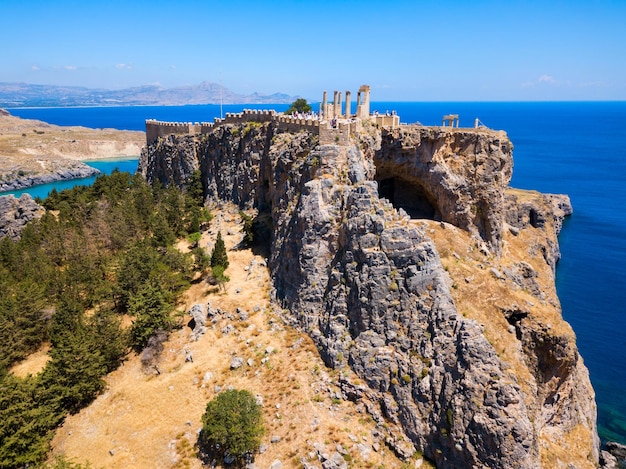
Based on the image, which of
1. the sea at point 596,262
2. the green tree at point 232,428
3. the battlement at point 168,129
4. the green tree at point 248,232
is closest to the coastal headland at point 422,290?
the green tree at point 248,232

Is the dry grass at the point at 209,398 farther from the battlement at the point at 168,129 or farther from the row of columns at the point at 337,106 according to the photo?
the battlement at the point at 168,129

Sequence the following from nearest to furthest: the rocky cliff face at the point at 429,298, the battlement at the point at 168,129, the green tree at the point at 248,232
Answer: the rocky cliff face at the point at 429,298 → the green tree at the point at 248,232 → the battlement at the point at 168,129

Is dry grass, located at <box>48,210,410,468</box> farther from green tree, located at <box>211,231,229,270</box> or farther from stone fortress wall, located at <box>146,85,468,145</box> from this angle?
stone fortress wall, located at <box>146,85,468,145</box>

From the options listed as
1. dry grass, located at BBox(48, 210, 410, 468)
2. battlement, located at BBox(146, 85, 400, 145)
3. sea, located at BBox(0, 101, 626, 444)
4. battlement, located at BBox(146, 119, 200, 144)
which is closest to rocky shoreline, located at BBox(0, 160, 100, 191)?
sea, located at BBox(0, 101, 626, 444)

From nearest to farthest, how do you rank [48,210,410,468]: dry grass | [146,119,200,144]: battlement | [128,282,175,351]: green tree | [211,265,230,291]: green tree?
[48,210,410,468]: dry grass → [128,282,175,351]: green tree → [211,265,230,291]: green tree → [146,119,200,144]: battlement

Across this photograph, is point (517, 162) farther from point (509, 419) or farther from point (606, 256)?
point (509, 419)

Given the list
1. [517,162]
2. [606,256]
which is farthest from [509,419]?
[517,162]
